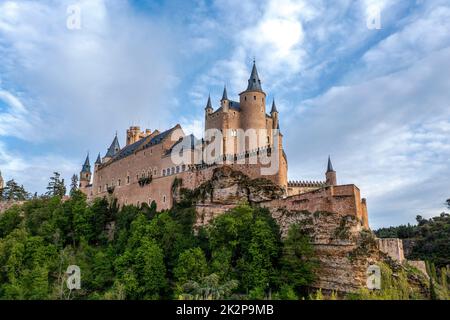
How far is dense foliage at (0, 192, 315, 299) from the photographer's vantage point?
30.8 meters

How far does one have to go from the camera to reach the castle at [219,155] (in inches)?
1617

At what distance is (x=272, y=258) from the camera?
32594 millimetres

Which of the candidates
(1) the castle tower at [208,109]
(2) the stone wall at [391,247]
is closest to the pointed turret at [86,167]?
(1) the castle tower at [208,109]

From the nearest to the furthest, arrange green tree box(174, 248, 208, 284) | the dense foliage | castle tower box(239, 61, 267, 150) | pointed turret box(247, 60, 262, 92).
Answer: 1. the dense foliage
2. green tree box(174, 248, 208, 284)
3. castle tower box(239, 61, 267, 150)
4. pointed turret box(247, 60, 262, 92)

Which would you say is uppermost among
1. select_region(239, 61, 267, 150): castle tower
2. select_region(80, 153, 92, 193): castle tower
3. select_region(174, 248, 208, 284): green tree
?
select_region(239, 61, 267, 150): castle tower

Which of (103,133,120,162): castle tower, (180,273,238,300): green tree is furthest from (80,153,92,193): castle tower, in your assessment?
(180,273,238,300): green tree

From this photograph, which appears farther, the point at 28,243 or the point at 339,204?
the point at 28,243

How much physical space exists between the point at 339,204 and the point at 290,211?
17.4 ft

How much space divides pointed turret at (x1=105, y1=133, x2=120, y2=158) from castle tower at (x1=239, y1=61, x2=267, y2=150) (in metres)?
30.5

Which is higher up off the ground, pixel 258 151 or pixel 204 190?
pixel 258 151

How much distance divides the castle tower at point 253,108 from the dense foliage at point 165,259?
12.7m

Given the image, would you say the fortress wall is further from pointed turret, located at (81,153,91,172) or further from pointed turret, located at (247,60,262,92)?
pointed turret, located at (81,153,91,172)
